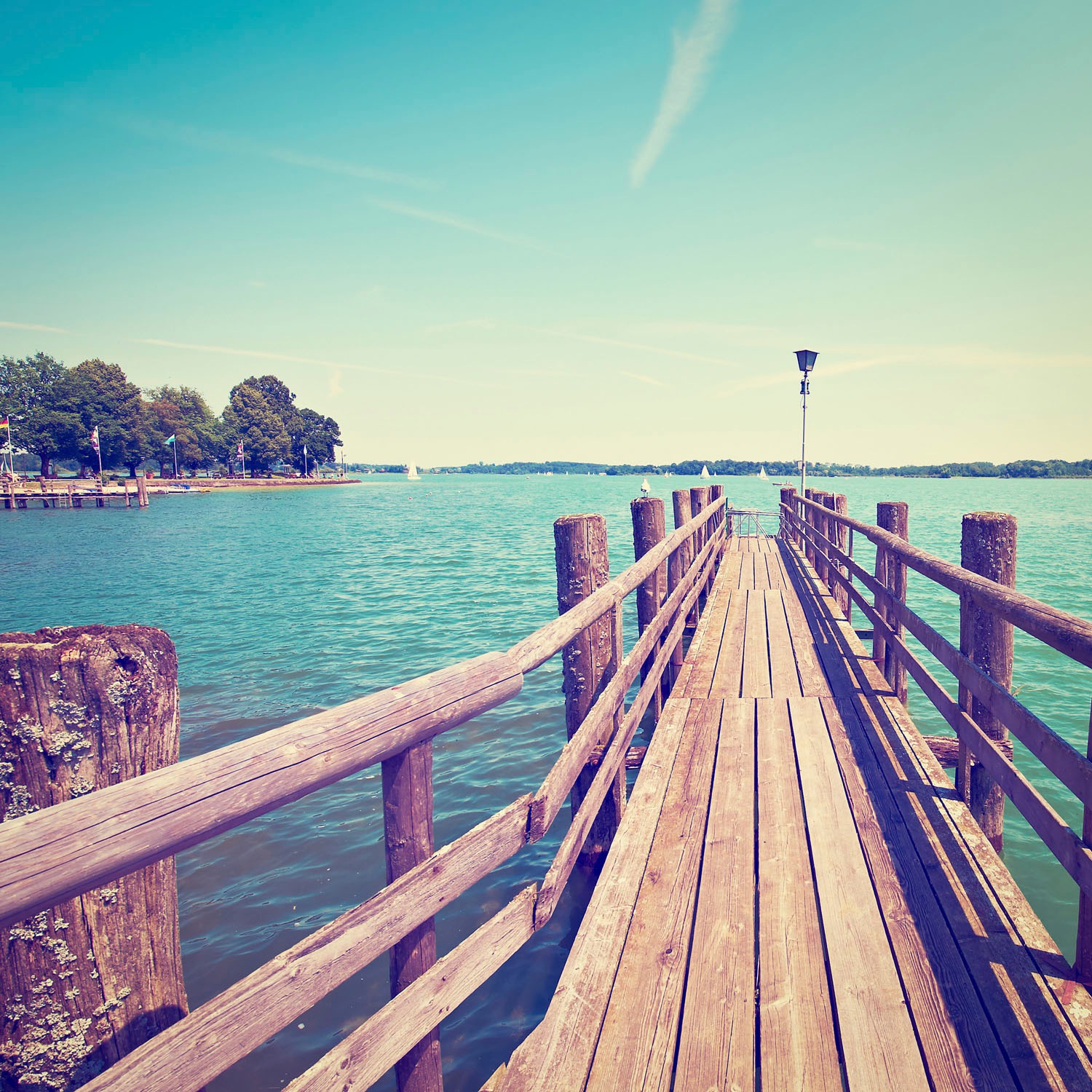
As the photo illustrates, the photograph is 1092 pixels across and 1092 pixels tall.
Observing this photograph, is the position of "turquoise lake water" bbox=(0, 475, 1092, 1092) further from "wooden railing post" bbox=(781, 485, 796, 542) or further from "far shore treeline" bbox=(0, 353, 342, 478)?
"far shore treeline" bbox=(0, 353, 342, 478)

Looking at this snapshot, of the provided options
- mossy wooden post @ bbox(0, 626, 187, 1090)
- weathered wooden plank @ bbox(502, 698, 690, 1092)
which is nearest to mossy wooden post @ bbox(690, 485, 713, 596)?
weathered wooden plank @ bbox(502, 698, 690, 1092)

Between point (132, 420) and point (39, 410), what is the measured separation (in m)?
9.02

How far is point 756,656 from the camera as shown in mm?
6742

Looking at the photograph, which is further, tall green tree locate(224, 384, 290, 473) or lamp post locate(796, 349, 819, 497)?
tall green tree locate(224, 384, 290, 473)

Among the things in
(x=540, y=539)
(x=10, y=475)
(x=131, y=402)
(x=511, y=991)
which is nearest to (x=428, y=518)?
(x=540, y=539)

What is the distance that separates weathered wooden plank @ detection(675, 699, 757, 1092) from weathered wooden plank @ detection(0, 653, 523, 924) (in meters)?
1.33

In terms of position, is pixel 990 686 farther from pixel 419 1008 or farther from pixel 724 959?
pixel 419 1008

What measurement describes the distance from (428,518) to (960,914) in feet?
193

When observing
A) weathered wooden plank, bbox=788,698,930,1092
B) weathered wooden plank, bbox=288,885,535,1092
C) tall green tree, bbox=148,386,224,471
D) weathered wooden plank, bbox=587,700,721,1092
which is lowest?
weathered wooden plank, bbox=587,700,721,1092

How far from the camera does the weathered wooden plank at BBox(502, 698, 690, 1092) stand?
6.75 feet

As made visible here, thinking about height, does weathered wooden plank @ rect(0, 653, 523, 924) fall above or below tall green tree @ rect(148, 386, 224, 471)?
below

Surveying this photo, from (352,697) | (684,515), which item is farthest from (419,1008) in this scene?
(352,697)

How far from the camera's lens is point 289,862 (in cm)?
595

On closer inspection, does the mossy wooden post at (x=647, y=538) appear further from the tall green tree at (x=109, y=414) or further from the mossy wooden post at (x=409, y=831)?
the tall green tree at (x=109, y=414)
